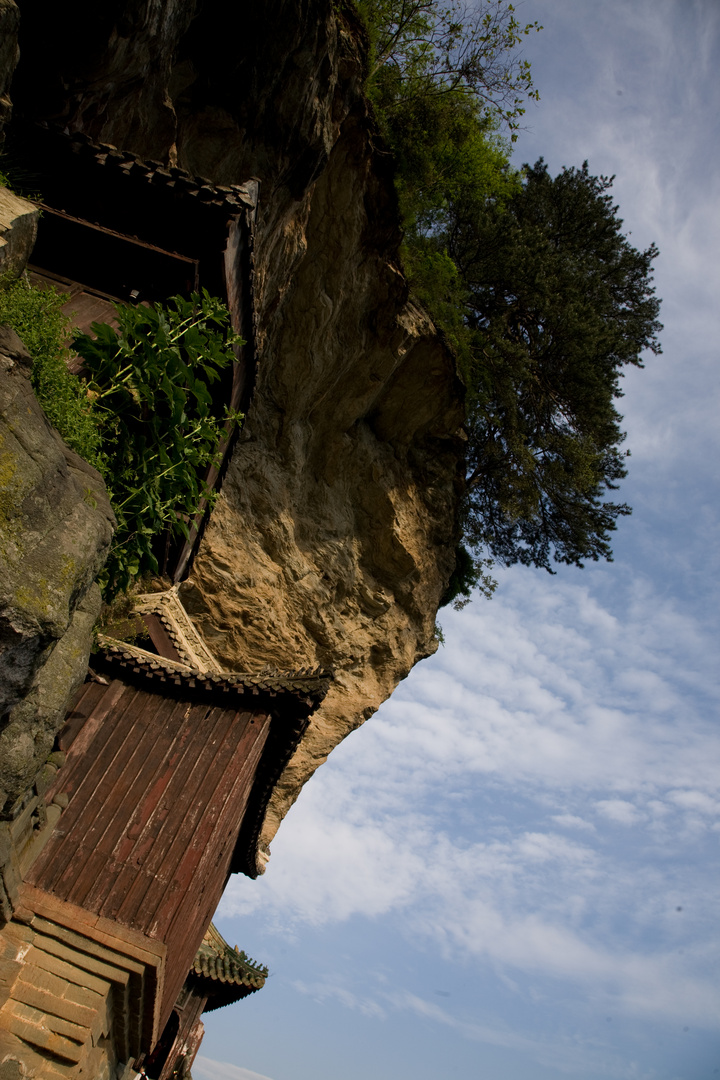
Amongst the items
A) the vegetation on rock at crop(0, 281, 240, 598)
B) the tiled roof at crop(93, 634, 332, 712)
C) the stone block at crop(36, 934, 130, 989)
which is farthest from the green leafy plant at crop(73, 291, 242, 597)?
the stone block at crop(36, 934, 130, 989)

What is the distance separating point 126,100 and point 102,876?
9.74m

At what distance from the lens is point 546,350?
1878 cm

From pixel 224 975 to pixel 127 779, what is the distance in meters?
9.44

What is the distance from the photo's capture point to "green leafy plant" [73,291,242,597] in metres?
6.51

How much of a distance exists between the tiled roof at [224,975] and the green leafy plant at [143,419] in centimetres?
1223

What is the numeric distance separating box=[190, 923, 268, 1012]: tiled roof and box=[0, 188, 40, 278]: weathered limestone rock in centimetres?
1461

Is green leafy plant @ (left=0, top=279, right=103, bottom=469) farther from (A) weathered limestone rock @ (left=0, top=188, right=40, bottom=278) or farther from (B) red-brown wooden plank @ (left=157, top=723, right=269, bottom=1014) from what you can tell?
(B) red-brown wooden plank @ (left=157, top=723, right=269, bottom=1014)

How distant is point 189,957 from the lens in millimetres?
8242

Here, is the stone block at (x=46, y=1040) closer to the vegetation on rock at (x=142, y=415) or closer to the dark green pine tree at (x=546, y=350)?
the vegetation on rock at (x=142, y=415)

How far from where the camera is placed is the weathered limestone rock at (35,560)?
3.93m

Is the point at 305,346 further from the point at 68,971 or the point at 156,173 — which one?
the point at 68,971

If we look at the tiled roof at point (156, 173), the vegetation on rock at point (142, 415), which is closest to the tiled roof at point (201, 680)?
the vegetation on rock at point (142, 415)

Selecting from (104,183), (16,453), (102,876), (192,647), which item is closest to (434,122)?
(104,183)

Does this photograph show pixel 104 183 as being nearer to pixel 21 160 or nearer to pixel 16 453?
pixel 21 160
